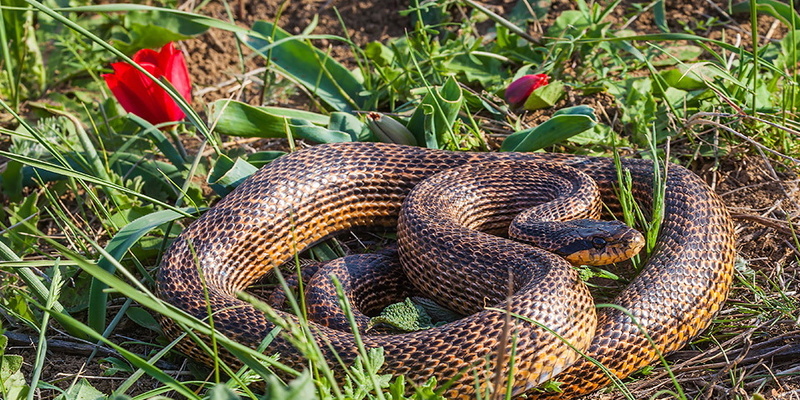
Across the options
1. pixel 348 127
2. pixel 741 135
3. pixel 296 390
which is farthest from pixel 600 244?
pixel 296 390

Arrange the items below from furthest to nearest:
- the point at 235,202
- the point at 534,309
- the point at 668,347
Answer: the point at 235,202 < the point at 668,347 < the point at 534,309

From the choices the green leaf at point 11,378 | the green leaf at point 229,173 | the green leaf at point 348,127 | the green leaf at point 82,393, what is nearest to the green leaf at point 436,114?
the green leaf at point 348,127

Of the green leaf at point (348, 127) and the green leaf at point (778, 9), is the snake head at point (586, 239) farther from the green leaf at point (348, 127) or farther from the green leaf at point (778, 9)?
the green leaf at point (778, 9)

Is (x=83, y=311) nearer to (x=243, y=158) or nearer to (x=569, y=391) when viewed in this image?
(x=243, y=158)

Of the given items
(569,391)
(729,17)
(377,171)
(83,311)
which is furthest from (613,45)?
(83,311)

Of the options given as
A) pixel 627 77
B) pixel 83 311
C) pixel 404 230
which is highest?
pixel 627 77

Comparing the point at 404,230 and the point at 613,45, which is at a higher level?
the point at 613,45

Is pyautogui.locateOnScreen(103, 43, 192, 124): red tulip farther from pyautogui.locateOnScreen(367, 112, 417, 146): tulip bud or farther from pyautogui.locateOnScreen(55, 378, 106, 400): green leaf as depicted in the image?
pyautogui.locateOnScreen(55, 378, 106, 400): green leaf
